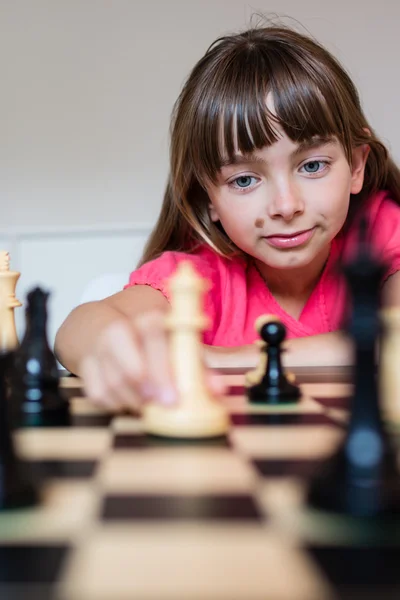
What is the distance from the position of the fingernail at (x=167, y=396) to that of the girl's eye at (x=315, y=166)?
0.93m

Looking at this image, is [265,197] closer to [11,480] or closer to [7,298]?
[7,298]

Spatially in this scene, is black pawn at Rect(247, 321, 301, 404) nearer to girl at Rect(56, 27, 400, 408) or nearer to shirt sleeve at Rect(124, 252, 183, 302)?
girl at Rect(56, 27, 400, 408)

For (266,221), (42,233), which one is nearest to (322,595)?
(266,221)

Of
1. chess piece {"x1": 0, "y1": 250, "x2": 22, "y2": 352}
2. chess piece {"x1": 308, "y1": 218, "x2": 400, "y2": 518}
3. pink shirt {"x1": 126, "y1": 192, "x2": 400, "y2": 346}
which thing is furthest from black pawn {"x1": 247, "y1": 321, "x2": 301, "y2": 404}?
pink shirt {"x1": 126, "y1": 192, "x2": 400, "y2": 346}

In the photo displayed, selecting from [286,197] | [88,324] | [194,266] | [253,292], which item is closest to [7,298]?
[88,324]

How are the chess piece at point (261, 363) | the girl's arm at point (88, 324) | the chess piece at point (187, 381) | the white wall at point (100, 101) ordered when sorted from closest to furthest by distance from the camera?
the chess piece at point (187, 381) < the chess piece at point (261, 363) < the girl's arm at point (88, 324) < the white wall at point (100, 101)

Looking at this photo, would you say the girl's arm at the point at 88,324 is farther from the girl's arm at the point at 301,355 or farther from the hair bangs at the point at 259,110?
the hair bangs at the point at 259,110

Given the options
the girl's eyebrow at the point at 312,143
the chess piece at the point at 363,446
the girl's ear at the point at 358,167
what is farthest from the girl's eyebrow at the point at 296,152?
the chess piece at the point at 363,446

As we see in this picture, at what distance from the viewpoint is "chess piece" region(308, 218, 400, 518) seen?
42 cm

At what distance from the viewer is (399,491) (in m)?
0.42

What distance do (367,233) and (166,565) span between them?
0.83 feet

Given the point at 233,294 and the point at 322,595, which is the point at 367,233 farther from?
the point at 233,294

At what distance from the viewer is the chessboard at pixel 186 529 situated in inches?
12.5

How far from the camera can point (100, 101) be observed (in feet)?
9.21
